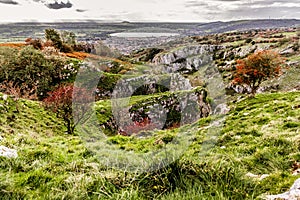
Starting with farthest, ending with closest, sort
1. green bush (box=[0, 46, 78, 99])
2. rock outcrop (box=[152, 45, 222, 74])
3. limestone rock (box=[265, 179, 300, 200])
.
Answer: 1. rock outcrop (box=[152, 45, 222, 74])
2. green bush (box=[0, 46, 78, 99])
3. limestone rock (box=[265, 179, 300, 200])

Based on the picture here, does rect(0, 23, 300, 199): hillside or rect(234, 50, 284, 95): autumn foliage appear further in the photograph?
rect(234, 50, 284, 95): autumn foliage

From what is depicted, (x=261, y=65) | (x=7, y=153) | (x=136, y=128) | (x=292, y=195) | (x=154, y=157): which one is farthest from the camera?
(x=136, y=128)

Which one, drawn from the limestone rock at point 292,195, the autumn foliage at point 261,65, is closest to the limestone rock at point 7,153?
the limestone rock at point 292,195

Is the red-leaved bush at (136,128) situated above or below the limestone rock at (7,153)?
below

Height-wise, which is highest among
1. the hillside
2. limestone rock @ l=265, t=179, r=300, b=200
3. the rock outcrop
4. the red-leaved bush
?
limestone rock @ l=265, t=179, r=300, b=200

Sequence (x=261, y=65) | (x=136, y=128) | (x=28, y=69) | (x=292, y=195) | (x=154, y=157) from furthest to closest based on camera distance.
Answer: (x=28, y=69) < (x=136, y=128) < (x=261, y=65) < (x=154, y=157) < (x=292, y=195)

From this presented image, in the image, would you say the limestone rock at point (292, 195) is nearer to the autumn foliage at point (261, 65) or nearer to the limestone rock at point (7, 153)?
the limestone rock at point (7, 153)

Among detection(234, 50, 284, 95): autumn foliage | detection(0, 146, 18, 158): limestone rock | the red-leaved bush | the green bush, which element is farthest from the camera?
the green bush

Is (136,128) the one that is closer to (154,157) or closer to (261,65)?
(261,65)

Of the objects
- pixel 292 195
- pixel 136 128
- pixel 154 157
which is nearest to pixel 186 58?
pixel 136 128

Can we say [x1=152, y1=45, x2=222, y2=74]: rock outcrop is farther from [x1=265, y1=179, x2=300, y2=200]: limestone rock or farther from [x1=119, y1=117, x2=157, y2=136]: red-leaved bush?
[x1=265, y1=179, x2=300, y2=200]: limestone rock

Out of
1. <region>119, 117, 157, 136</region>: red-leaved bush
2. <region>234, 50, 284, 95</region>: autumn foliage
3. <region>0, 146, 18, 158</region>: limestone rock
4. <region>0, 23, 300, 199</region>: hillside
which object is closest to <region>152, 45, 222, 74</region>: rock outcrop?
<region>119, 117, 157, 136</region>: red-leaved bush

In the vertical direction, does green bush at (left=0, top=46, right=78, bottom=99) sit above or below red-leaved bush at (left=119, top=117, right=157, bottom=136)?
above

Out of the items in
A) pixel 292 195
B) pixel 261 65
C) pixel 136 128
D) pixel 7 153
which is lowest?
pixel 136 128
